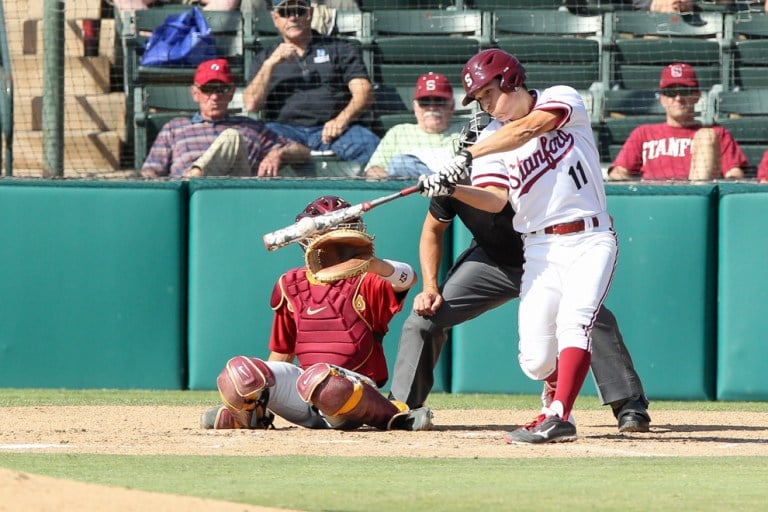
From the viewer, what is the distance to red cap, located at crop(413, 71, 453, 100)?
784cm

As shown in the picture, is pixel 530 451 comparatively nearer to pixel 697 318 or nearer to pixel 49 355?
pixel 697 318

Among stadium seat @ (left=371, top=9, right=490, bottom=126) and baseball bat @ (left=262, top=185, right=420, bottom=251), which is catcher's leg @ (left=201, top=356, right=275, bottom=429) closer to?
baseball bat @ (left=262, top=185, right=420, bottom=251)

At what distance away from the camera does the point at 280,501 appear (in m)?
3.33

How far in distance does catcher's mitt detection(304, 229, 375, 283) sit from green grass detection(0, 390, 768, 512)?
39.6 inches

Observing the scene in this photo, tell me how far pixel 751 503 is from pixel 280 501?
123 cm

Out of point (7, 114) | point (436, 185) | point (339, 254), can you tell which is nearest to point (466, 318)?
point (339, 254)

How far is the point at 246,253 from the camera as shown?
23.0ft

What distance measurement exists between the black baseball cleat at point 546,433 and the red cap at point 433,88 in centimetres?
340

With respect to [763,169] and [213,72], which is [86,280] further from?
[763,169]

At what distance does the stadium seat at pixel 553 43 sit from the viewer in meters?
8.46

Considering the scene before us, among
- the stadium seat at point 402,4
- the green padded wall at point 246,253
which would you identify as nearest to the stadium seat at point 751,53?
the stadium seat at point 402,4

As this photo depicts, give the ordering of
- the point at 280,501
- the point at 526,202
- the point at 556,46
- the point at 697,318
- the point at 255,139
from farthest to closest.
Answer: the point at 556,46
the point at 255,139
the point at 697,318
the point at 526,202
the point at 280,501

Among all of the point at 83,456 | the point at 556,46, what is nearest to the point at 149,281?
the point at 83,456

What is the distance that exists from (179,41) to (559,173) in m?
4.22
